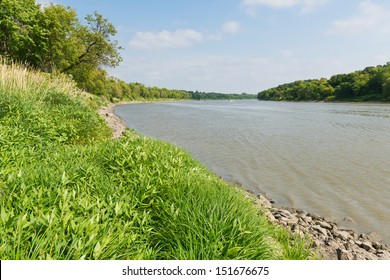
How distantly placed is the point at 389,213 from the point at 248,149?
29.3 feet

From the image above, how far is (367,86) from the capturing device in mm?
93562

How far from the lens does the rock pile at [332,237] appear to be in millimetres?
4898

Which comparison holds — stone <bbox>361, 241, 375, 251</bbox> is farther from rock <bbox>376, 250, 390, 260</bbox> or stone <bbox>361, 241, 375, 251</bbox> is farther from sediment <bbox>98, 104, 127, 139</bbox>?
sediment <bbox>98, 104, 127, 139</bbox>

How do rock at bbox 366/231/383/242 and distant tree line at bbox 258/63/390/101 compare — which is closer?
rock at bbox 366/231/383/242

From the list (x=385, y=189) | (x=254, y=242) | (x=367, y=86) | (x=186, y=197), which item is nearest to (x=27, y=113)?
(x=186, y=197)

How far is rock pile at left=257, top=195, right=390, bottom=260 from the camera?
4898 millimetres

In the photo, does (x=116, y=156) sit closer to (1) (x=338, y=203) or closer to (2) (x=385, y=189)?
(1) (x=338, y=203)

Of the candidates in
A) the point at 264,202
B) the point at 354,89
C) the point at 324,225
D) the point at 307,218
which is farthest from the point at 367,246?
the point at 354,89

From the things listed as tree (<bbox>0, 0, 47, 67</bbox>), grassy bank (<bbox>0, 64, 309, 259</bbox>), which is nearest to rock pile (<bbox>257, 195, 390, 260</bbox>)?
grassy bank (<bbox>0, 64, 309, 259</bbox>)

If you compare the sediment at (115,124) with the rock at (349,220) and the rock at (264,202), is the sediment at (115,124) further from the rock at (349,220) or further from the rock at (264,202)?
the rock at (349,220)

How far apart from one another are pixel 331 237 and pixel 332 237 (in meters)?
0.04

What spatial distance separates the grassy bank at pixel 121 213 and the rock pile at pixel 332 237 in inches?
43.5

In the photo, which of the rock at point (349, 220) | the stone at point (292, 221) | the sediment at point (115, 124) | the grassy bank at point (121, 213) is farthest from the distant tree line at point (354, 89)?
the grassy bank at point (121, 213)
